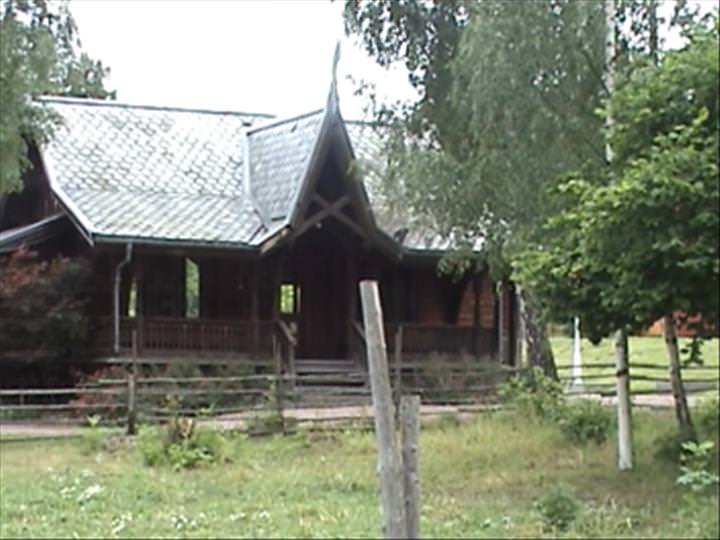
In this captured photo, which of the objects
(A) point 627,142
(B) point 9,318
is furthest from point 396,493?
(B) point 9,318

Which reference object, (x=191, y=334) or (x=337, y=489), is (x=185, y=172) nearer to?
(x=191, y=334)

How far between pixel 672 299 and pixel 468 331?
707 inches

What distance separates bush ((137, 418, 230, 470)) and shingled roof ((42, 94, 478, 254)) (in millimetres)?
7482

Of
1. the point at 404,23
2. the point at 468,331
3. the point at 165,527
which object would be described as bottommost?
the point at 165,527

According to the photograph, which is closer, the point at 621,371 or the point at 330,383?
the point at 621,371

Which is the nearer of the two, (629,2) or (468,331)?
(629,2)

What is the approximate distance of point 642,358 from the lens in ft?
54.8

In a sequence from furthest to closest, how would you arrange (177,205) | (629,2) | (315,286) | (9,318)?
(315,286) → (177,205) → (9,318) → (629,2)

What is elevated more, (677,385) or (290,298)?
(290,298)

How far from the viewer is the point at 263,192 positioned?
28.0m

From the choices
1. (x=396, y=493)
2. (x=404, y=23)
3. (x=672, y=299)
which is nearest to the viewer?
(x=396, y=493)

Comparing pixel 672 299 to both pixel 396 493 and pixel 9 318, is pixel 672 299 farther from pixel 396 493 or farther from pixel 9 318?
pixel 9 318

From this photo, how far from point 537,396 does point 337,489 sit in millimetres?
6408

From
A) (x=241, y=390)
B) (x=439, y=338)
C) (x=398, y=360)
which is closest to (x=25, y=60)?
(x=241, y=390)
